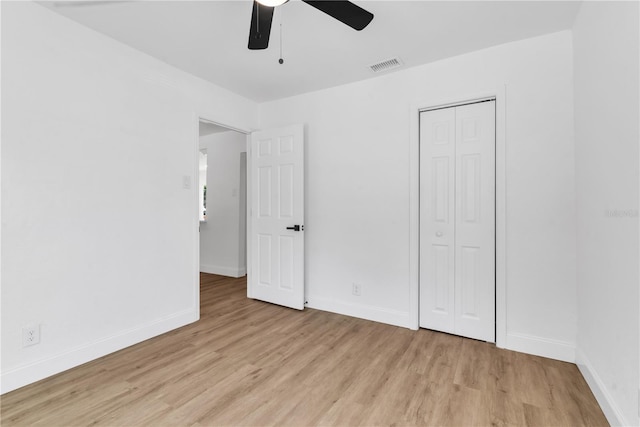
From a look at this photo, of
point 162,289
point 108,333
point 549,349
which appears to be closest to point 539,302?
point 549,349

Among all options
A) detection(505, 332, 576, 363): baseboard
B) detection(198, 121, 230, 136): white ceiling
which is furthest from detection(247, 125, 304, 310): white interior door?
detection(505, 332, 576, 363): baseboard

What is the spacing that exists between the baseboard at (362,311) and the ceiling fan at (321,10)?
2501mm

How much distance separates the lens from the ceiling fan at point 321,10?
65.6 inches

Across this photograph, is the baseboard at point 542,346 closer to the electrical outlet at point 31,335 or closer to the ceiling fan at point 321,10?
the ceiling fan at point 321,10

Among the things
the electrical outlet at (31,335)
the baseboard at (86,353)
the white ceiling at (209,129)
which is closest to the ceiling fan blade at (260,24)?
the electrical outlet at (31,335)

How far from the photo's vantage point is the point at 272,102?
12.9 feet

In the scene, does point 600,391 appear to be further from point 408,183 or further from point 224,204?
point 224,204

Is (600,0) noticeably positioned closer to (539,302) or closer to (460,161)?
(460,161)

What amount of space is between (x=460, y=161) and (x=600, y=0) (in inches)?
51.4

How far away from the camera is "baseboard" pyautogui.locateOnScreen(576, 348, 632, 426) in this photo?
61.6 inches

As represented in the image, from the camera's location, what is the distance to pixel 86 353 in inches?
92.0

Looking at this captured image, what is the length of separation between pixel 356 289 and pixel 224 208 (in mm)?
3128

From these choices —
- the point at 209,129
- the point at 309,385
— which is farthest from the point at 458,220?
the point at 209,129

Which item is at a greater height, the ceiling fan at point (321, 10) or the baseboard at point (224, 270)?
the ceiling fan at point (321, 10)
